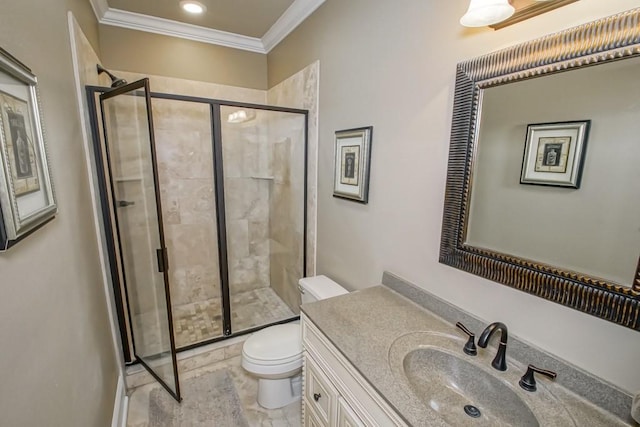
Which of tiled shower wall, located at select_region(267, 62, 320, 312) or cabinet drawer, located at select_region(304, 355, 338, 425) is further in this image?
tiled shower wall, located at select_region(267, 62, 320, 312)

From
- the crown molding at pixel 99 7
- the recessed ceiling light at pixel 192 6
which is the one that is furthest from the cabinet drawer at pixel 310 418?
the crown molding at pixel 99 7

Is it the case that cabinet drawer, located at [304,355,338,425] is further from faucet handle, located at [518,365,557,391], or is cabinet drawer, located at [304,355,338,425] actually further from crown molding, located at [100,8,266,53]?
crown molding, located at [100,8,266,53]

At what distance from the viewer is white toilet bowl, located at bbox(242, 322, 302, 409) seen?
5.45ft

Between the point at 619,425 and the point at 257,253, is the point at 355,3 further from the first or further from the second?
the point at 257,253

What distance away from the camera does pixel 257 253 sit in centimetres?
307

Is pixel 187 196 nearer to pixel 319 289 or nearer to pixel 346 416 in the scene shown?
pixel 319 289

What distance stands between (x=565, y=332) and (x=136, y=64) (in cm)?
323

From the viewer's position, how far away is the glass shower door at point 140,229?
5.33 ft

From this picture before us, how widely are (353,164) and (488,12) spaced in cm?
96

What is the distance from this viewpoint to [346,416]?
1.03 metres

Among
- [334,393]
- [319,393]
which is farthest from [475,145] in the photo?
[319,393]

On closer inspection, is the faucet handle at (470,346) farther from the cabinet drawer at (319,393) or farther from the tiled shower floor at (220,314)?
the tiled shower floor at (220,314)

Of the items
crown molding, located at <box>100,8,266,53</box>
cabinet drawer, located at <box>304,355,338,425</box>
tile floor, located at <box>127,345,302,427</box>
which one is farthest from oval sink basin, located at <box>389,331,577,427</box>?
crown molding, located at <box>100,8,266,53</box>

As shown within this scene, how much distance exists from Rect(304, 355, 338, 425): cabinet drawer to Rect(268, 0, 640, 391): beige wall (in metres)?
0.60
